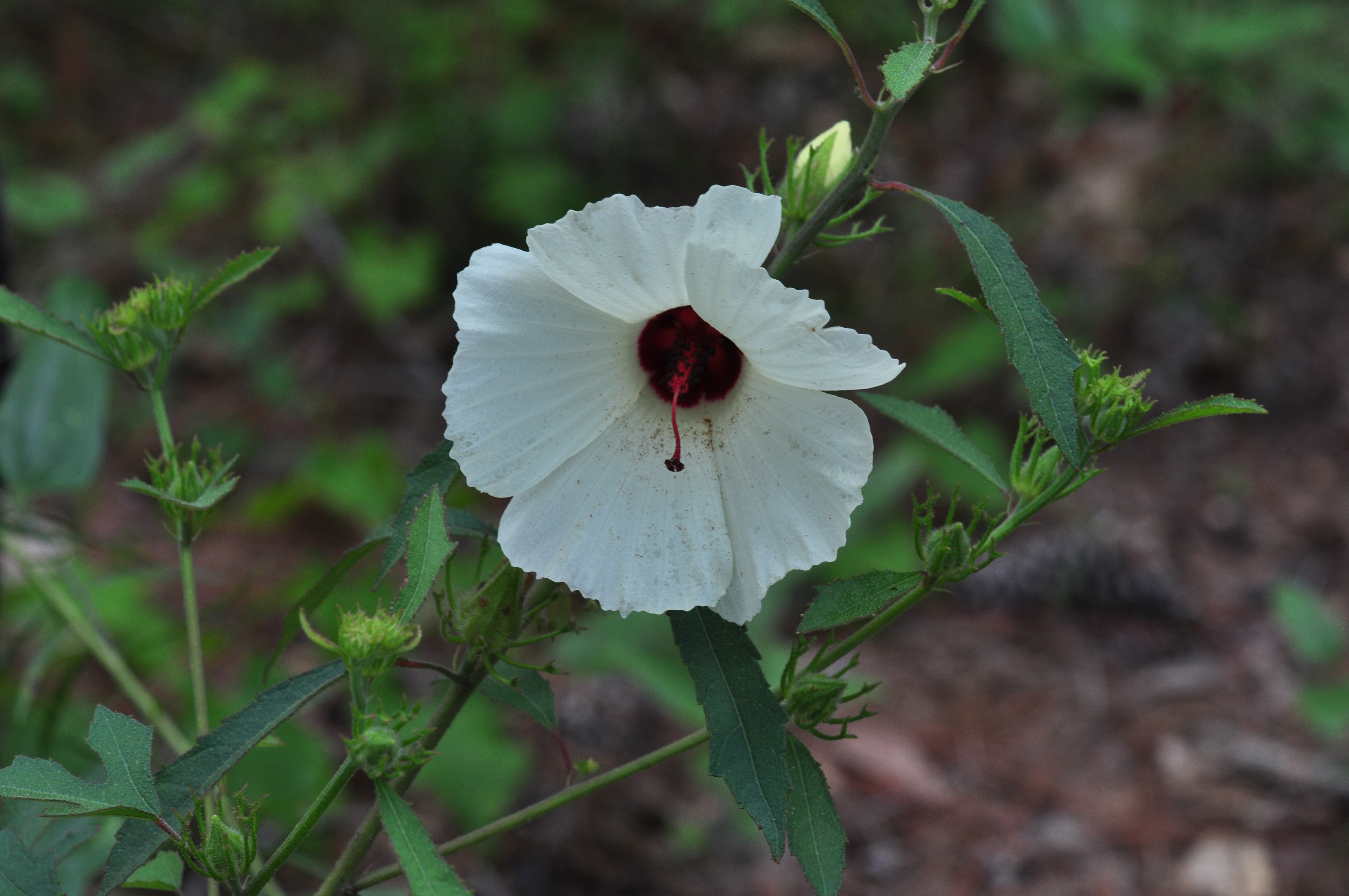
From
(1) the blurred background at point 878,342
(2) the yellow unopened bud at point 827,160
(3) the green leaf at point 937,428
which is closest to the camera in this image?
(2) the yellow unopened bud at point 827,160

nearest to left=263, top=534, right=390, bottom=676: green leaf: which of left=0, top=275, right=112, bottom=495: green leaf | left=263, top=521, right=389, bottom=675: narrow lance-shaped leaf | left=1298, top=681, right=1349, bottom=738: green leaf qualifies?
left=263, top=521, right=389, bottom=675: narrow lance-shaped leaf

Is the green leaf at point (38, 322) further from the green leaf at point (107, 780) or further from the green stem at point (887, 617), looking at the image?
the green stem at point (887, 617)

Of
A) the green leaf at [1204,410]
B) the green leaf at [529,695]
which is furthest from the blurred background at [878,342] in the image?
the green leaf at [1204,410]

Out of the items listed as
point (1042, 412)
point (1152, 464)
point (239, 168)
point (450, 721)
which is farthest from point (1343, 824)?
point (239, 168)

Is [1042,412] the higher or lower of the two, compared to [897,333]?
higher

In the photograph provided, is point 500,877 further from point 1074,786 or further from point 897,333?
point 897,333

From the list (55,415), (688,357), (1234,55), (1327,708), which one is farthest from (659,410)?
(1234,55)
